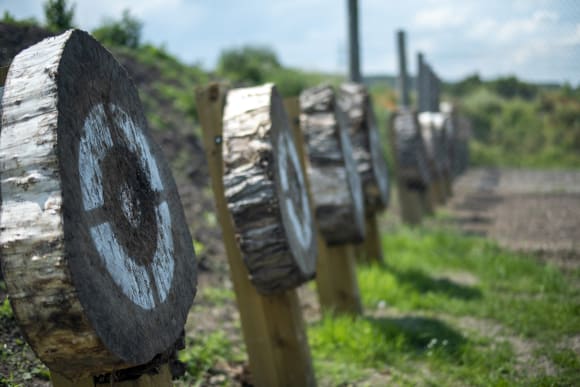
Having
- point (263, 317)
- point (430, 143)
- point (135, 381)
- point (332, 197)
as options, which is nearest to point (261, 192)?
point (263, 317)

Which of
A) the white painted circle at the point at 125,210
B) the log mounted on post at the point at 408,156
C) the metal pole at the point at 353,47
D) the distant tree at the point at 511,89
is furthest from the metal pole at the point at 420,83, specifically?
the white painted circle at the point at 125,210

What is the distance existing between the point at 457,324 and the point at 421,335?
55cm

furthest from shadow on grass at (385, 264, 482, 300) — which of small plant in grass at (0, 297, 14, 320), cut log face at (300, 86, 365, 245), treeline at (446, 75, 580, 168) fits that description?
treeline at (446, 75, 580, 168)

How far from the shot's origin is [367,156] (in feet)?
19.2

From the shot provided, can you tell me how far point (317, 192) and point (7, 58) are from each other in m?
2.10

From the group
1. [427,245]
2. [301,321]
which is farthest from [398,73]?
[301,321]

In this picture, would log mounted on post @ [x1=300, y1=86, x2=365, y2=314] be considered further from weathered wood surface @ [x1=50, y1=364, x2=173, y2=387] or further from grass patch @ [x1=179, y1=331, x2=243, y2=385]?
weathered wood surface @ [x1=50, y1=364, x2=173, y2=387]

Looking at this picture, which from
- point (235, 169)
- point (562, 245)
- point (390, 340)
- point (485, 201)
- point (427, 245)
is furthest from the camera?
point (485, 201)

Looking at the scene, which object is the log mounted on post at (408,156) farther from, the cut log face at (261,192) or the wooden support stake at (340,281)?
the cut log face at (261,192)

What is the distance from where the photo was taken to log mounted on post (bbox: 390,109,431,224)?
29.1 feet

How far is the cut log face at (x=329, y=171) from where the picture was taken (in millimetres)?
4559

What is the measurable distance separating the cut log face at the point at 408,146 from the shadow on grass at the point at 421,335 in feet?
14.2

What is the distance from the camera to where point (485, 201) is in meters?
13.3

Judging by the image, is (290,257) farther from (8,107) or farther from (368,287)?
(368,287)
